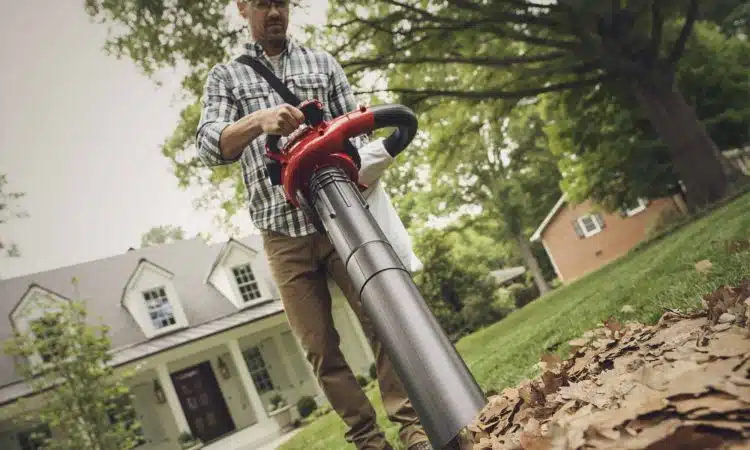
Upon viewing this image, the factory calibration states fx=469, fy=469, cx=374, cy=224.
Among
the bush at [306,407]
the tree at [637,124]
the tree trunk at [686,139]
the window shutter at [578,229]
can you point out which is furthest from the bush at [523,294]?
the tree trunk at [686,139]

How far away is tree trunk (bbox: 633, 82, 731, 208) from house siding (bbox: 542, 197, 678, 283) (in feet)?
54.9

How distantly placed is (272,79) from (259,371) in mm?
16675

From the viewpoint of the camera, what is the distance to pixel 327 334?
1.97 m

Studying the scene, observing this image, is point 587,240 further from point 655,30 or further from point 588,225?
point 655,30

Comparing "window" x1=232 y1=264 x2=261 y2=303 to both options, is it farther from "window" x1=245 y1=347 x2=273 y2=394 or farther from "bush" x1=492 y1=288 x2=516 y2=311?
"bush" x1=492 y1=288 x2=516 y2=311

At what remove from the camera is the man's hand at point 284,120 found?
1365 mm

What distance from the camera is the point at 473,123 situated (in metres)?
11.0

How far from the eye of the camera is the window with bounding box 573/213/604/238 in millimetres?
29170

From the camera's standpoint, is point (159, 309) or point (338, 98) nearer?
point (338, 98)

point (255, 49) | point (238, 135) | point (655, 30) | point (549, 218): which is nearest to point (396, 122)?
point (238, 135)

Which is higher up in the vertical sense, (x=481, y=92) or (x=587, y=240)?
(x=481, y=92)

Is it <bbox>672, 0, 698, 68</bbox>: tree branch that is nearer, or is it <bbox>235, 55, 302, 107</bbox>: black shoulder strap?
<bbox>235, 55, 302, 107</bbox>: black shoulder strap

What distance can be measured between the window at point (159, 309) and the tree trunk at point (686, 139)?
49.9 feet

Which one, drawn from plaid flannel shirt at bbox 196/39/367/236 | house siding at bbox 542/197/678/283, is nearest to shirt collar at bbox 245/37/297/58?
plaid flannel shirt at bbox 196/39/367/236
